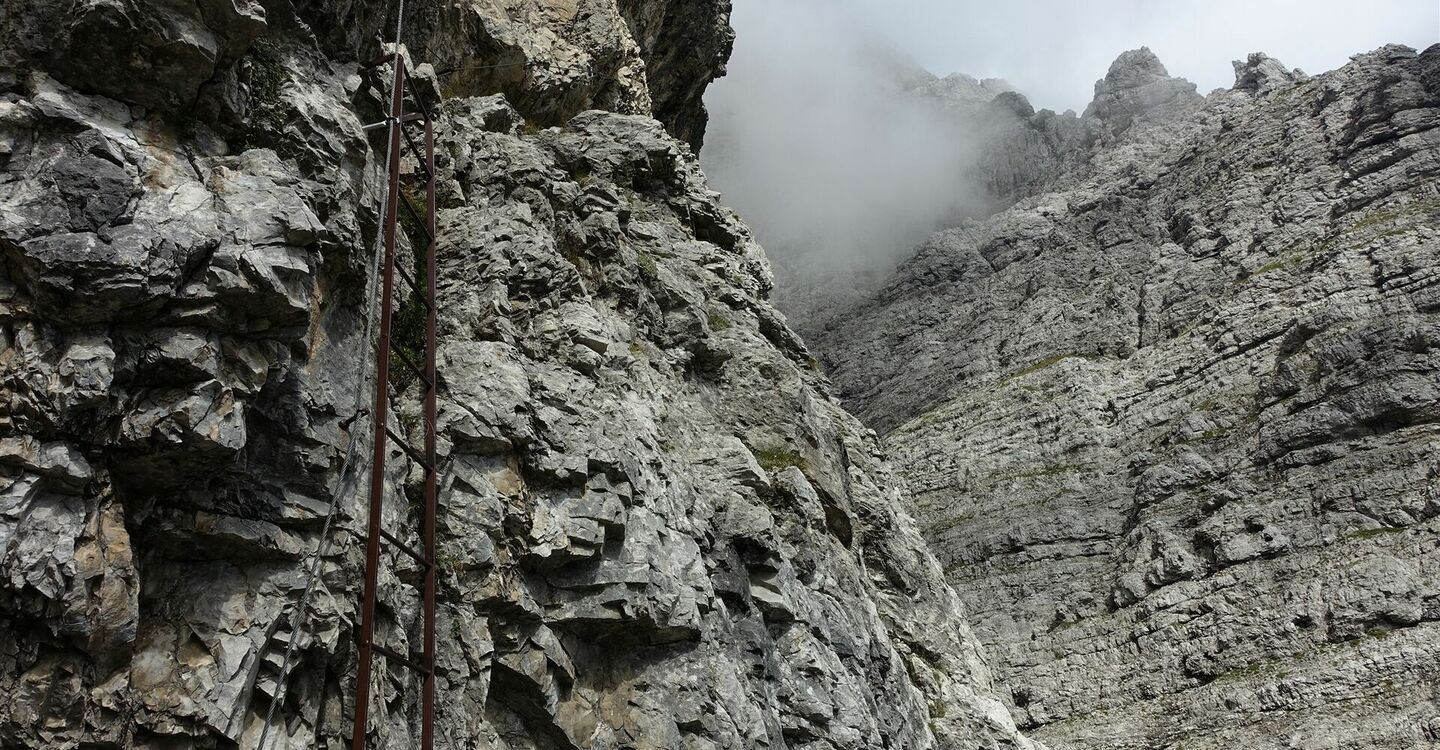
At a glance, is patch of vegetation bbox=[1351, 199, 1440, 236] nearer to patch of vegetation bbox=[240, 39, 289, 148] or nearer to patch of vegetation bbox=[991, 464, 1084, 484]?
patch of vegetation bbox=[991, 464, 1084, 484]

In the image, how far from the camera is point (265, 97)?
34.0 ft

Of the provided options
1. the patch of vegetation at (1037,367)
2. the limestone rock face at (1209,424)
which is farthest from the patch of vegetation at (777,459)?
the patch of vegetation at (1037,367)

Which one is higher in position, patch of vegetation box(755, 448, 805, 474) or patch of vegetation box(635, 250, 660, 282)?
patch of vegetation box(635, 250, 660, 282)

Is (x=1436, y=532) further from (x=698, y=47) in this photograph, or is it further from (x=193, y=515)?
(x=193, y=515)

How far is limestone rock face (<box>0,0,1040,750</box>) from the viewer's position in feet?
22.7

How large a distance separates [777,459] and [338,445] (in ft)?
34.9

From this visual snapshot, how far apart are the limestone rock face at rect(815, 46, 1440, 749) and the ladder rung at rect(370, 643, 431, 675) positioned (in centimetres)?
5155

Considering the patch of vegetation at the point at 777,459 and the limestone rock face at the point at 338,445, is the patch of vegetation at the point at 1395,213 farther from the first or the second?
the patch of vegetation at the point at 777,459

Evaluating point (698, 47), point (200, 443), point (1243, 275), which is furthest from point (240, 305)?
point (1243, 275)

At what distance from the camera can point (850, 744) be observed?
13820mm

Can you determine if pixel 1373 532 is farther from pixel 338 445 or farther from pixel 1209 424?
pixel 338 445

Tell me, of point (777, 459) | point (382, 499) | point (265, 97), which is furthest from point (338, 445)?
point (777, 459)

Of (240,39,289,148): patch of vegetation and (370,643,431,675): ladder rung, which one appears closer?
(370,643,431,675): ladder rung

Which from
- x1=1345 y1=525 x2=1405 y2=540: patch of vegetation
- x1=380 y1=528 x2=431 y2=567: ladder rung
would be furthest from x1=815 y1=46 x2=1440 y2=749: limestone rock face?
x1=380 y1=528 x2=431 y2=567: ladder rung
